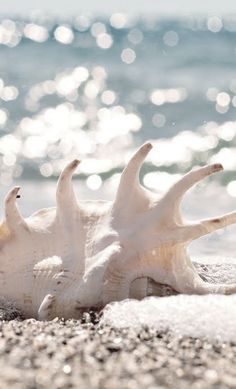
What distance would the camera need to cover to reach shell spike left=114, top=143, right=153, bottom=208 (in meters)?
2.82

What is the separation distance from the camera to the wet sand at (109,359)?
189cm

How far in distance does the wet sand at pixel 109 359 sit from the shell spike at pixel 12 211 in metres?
0.57

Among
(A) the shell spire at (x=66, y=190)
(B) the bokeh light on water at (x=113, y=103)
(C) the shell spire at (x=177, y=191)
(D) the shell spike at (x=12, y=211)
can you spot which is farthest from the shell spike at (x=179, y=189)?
(B) the bokeh light on water at (x=113, y=103)

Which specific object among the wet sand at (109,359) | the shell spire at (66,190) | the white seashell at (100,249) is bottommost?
the wet sand at (109,359)

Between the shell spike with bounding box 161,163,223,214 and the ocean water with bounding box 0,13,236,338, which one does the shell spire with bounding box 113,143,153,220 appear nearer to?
the shell spike with bounding box 161,163,223,214

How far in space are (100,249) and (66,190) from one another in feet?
0.81

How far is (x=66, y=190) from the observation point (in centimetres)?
289

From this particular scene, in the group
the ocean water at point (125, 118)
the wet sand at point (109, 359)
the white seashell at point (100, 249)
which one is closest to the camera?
the wet sand at point (109, 359)

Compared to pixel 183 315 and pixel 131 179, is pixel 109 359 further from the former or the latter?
pixel 131 179

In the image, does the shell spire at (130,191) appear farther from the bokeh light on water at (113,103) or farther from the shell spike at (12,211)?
the bokeh light on water at (113,103)

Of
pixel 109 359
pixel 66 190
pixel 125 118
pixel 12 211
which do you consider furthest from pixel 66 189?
pixel 125 118

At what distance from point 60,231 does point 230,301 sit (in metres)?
0.67

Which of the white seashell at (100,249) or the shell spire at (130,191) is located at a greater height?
the shell spire at (130,191)

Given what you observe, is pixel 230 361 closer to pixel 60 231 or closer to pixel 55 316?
pixel 55 316
